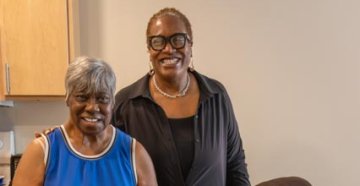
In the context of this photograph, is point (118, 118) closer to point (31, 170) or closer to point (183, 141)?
point (183, 141)

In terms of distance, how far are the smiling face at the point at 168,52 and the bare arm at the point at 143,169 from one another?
15.2 inches

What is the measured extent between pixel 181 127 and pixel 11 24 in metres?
1.08

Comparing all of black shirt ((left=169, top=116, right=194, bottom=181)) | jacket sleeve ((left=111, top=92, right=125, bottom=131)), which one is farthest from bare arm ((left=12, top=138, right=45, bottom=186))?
black shirt ((left=169, top=116, right=194, bottom=181))

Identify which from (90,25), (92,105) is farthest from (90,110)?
(90,25)

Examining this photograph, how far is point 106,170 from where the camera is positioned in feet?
3.86

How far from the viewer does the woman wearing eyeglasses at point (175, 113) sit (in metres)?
1.53

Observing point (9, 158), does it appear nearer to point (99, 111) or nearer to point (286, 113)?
point (99, 111)

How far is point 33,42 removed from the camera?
1.99m

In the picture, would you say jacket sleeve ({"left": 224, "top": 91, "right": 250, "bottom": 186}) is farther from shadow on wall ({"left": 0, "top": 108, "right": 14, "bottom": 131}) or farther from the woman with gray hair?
shadow on wall ({"left": 0, "top": 108, "right": 14, "bottom": 131})

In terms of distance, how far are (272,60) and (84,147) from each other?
4.69ft

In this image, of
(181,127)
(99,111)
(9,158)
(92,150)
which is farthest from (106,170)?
(9,158)

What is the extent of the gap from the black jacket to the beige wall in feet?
2.09

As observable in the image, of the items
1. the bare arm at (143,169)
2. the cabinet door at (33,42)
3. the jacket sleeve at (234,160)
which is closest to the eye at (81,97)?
the bare arm at (143,169)

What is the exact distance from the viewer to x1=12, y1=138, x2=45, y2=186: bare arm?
112 cm
